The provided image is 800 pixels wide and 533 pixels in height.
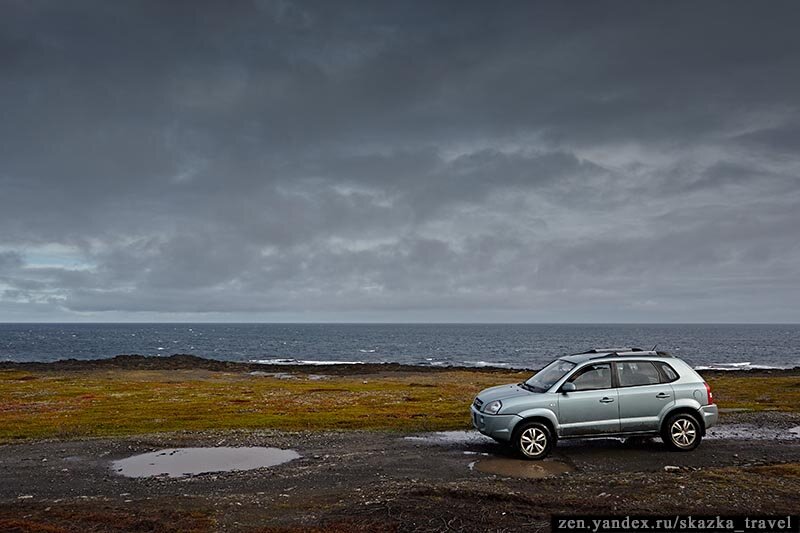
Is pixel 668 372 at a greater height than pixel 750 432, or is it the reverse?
pixel 668 372

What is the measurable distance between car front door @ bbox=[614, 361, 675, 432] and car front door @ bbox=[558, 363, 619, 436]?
0.87 feet

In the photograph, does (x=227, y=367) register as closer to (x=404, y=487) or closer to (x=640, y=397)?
(x=640, y=397)

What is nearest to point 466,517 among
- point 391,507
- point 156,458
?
point 391,507

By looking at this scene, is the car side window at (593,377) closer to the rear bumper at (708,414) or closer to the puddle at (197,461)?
the rear bumper at (708,414)

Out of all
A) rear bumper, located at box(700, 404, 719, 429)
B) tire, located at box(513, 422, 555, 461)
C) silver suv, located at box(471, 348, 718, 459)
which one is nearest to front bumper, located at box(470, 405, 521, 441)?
silver suv, located at box(471, 348, 718, 459)

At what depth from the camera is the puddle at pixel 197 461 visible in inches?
546

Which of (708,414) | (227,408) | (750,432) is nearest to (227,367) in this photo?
(227,408)

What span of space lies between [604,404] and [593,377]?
688 millimetres

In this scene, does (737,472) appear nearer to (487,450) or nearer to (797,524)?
(797,524)

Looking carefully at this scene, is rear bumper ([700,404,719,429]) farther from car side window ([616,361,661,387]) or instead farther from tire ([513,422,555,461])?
tire ([513,422,555,461])

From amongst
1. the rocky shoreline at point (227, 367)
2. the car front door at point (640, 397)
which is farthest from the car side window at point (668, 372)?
the rocky shoreline at point (227, 367)

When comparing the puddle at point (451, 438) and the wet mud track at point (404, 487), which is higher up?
the wet mud track at point (404, 487)

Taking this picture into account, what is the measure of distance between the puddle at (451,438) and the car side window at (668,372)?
504 centimetres

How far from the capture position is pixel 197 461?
15.0m
